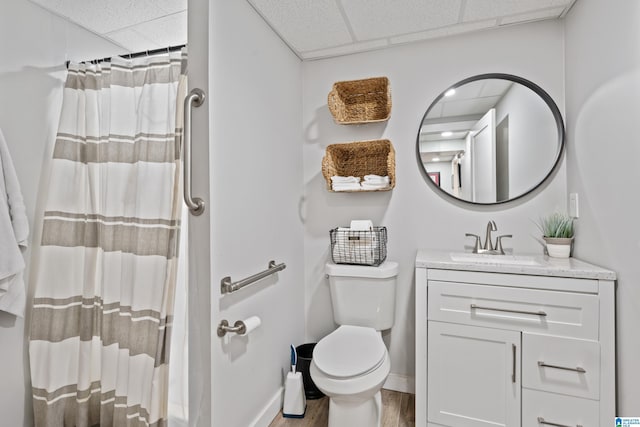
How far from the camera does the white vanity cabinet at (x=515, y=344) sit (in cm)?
131

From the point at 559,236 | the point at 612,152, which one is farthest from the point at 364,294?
the point at 612,152

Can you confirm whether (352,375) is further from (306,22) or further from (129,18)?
(129,18)

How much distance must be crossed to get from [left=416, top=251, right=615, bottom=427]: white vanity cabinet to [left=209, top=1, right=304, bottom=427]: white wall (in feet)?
2.63

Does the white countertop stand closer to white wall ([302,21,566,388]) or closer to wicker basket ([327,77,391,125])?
white wall ([302,21,566,388])

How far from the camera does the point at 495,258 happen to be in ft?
5.43

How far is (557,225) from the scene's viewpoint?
1.69 metres

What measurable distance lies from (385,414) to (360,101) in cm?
196

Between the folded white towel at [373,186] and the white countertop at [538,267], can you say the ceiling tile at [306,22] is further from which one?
the white countertop at [538,267]

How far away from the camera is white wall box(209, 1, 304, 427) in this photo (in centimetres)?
133

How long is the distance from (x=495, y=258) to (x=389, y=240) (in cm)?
62

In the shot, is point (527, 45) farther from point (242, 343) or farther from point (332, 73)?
point (242, 343)

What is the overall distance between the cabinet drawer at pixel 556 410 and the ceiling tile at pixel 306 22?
2074 mm

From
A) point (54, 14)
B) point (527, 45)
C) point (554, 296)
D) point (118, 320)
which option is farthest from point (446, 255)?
point (54, 14)

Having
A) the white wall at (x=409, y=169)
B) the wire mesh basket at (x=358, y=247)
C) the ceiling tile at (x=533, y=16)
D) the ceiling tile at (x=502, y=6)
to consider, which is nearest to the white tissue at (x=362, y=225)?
the wire mesh basket at (x=358, y=247)
